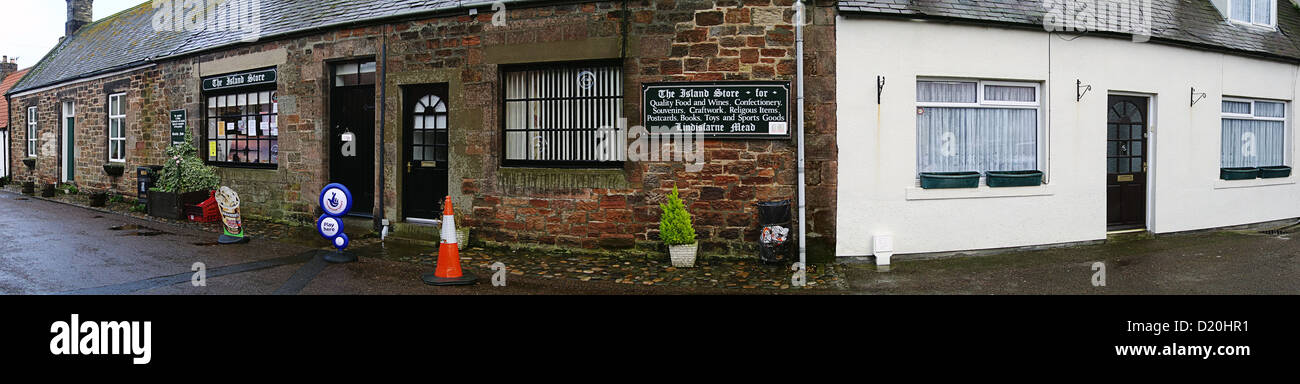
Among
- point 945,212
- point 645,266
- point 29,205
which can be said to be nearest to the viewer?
point 645,266

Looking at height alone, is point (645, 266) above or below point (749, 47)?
below

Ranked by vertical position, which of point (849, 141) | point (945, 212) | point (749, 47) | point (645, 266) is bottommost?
point (645, 266)

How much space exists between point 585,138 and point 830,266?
11.5 ft

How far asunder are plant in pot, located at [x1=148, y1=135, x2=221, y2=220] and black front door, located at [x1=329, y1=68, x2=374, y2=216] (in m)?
3.34

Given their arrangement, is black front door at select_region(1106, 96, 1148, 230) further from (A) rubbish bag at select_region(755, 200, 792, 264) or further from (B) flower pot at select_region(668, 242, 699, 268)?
(B) flower pot at select_region(668, 242, 699, 268)

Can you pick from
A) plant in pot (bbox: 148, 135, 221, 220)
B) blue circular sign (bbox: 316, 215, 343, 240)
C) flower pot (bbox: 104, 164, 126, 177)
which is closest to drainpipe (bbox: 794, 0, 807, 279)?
blue circular sign (bbox: 316, 215, 343, 240)

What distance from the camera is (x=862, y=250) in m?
8.58

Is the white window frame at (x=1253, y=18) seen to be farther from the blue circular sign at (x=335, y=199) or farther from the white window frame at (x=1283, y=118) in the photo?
the blue circular sign at (x=335, y=199)

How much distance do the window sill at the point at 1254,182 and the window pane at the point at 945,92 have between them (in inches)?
A: 217

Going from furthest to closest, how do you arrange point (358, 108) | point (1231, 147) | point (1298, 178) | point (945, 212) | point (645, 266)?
point (1298, 178) < point (1231, 147) < point (358, 108) < point (945, 212) < point (645, 266)

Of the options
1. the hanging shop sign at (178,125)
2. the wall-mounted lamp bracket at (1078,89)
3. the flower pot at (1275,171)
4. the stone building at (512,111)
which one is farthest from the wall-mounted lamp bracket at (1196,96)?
the hanging shop sign at (178,125)

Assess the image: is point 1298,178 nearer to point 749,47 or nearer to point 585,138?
point 749,47

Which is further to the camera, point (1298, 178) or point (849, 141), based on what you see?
point (1298, 178)

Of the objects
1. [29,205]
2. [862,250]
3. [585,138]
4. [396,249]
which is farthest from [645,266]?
[29,205]
